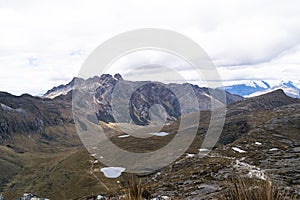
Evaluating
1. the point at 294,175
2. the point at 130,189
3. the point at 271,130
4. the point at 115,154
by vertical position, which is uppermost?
the point at 130,189

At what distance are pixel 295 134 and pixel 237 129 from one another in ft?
143

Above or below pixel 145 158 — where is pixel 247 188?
above

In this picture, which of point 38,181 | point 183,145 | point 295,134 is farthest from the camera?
point 38,181

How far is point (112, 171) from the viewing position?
485 ft

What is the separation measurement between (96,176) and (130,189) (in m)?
144

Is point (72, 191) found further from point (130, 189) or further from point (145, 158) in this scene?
point (130, 189)

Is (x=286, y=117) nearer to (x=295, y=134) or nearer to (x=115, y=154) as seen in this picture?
(x=295, y=134)

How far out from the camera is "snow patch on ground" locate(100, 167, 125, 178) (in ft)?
460

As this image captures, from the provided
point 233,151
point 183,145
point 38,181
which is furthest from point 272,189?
point 38,181

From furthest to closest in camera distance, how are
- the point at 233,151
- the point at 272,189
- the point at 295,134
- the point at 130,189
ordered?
the point at 295,134 < the point at 233,151 < the point at 130,189 < the point at 272,189

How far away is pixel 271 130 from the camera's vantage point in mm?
140625

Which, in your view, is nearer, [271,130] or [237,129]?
[271,130]

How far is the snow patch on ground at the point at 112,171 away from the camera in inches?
5517

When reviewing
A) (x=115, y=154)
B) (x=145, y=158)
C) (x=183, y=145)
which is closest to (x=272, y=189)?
(x=145, y=158)
